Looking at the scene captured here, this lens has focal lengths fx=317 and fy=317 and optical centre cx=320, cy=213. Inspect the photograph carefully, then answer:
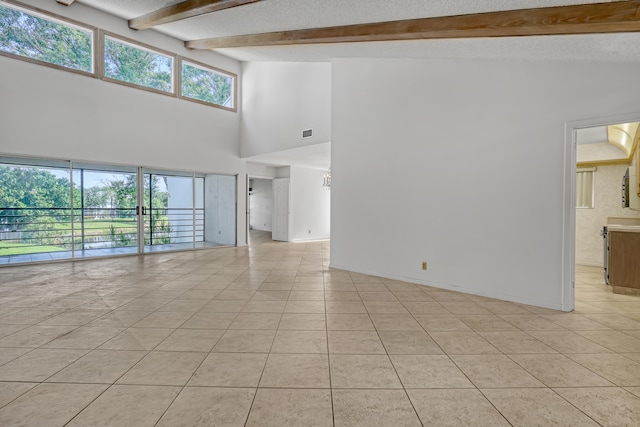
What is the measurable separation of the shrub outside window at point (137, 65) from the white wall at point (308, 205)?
435cm

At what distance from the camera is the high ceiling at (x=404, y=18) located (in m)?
2.81

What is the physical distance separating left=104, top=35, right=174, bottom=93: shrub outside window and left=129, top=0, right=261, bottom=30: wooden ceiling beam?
50cm

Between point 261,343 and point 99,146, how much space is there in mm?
6155

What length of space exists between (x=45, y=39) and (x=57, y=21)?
1.39 feet

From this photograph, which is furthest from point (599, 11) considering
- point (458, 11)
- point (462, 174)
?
point (462, 174)

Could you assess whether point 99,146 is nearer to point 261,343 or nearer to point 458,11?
point 261,343

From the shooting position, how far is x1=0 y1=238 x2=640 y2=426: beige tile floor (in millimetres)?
1753

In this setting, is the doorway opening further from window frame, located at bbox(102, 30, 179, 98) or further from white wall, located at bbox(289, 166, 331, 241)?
window frame, located at bbox(102, 30, 179, 98)

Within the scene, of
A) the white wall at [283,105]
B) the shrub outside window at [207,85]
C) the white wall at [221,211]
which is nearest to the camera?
the white wall at [283,105]

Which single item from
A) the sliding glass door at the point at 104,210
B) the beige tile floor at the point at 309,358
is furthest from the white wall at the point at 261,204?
the beige tile floor at the point at 309,358

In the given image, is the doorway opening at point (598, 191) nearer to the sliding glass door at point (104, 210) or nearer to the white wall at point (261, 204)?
the sliding glass door at point (104, 210)

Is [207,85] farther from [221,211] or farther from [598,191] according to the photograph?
[598,191]

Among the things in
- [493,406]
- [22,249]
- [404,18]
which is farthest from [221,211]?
[493,406]

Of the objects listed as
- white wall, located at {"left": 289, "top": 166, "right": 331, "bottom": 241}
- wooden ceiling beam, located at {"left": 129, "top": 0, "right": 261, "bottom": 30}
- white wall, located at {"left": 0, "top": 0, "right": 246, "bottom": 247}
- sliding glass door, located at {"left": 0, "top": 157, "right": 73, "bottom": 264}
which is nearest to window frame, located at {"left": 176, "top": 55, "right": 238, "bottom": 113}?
white wall, located at {"left": 0, "top": 0, "right": 246, "bottom": 247}
